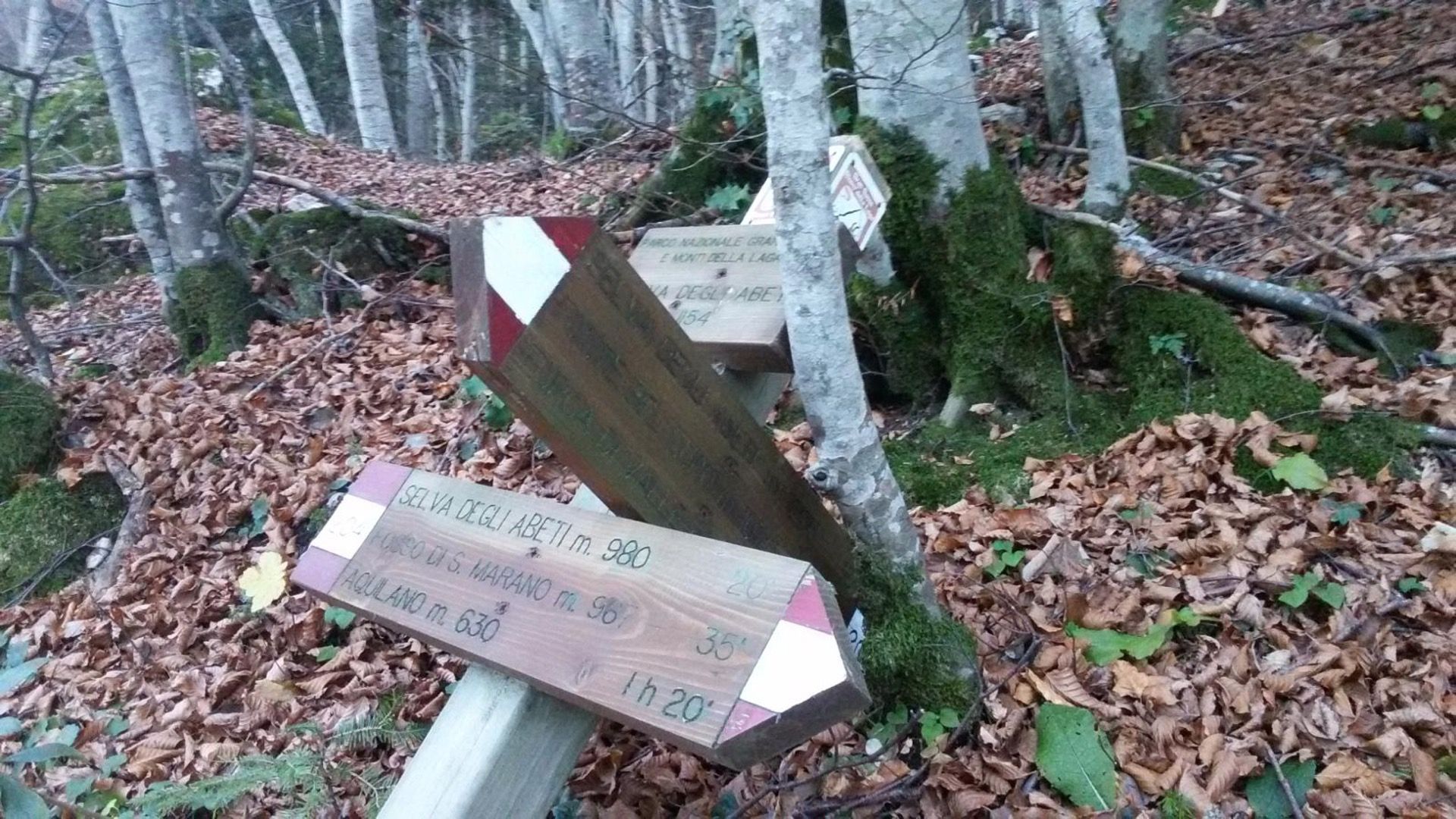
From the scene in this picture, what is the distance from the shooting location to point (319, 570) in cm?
202

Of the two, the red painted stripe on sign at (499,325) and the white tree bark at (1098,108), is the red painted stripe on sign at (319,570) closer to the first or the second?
the red painted stripe on sign at (499,325)

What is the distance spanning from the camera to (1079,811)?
2176 mm

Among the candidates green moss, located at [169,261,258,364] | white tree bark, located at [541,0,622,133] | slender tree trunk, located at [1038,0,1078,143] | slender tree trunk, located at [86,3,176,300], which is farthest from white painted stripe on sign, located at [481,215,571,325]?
white tree bark, located at [541,0,622,133]

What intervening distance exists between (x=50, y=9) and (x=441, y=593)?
22.1ft

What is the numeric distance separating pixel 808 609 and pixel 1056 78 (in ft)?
16.4

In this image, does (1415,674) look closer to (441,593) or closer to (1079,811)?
(1079,811)

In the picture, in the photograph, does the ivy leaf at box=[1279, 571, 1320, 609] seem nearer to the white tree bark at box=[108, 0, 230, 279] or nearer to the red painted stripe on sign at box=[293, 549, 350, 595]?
the red painted stripe on sign at box=[293, 549, 350, 595]

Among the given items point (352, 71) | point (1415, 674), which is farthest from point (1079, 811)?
point (352, 71)

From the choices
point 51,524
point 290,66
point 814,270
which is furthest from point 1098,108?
point 290,66

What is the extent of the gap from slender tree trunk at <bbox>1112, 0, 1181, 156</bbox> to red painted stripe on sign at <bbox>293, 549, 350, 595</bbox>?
5.36 m

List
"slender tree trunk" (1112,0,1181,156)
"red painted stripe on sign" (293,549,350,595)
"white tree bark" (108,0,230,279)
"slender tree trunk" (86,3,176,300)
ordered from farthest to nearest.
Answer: "slender tree trunk" (1112,0,1181,156), "slender tree trunk" (86,3,176,300), "white tree bark" (108,0,230,279), "red painted stripe on sign" (293,549,350,595)

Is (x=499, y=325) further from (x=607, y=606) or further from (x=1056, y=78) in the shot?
(x=1056, y=78)

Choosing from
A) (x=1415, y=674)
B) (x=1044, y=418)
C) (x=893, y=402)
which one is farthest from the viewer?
(x=893, y=402)

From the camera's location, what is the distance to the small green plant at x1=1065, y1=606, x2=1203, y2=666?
253 centimetres
